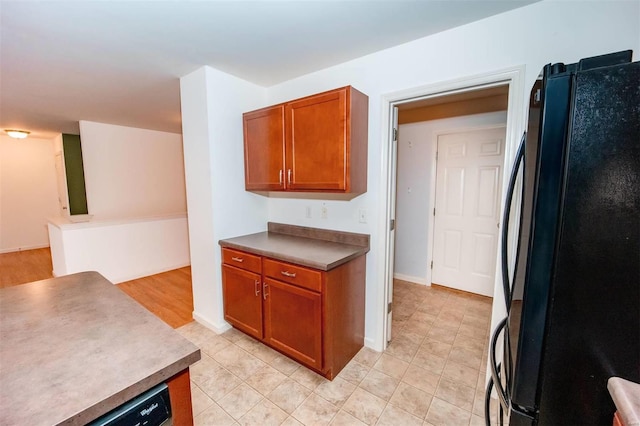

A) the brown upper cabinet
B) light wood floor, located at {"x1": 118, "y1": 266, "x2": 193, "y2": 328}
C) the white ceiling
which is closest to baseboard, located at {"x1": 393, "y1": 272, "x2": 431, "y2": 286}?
the brown upper cabinet

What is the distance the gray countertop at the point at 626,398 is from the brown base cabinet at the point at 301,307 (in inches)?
51.1

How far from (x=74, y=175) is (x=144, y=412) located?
5.56 metres

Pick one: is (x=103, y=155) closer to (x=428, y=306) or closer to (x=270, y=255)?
(x=270, y=255)

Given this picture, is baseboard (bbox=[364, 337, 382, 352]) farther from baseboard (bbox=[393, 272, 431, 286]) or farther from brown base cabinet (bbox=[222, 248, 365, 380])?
baseboard (bbox=[393, 272, 431, 286])

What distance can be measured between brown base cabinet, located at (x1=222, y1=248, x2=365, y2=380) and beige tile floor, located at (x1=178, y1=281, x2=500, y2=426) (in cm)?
13

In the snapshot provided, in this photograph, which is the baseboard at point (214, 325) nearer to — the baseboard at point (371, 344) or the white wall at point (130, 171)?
the baseboard at point (371, 344)

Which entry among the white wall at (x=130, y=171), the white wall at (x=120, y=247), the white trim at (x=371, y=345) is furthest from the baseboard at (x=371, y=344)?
the white wall at (x=130, y=171)

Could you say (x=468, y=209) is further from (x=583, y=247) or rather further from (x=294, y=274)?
(x=583, y=247)

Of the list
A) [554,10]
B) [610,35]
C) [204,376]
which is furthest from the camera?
[204,376]

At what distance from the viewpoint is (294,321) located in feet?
6.55

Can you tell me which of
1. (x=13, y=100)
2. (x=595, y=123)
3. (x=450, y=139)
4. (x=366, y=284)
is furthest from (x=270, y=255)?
(x=13, y=100)

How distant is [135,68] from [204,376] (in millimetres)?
2535

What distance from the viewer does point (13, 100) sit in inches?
120

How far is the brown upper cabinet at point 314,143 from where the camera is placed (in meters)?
1.94
